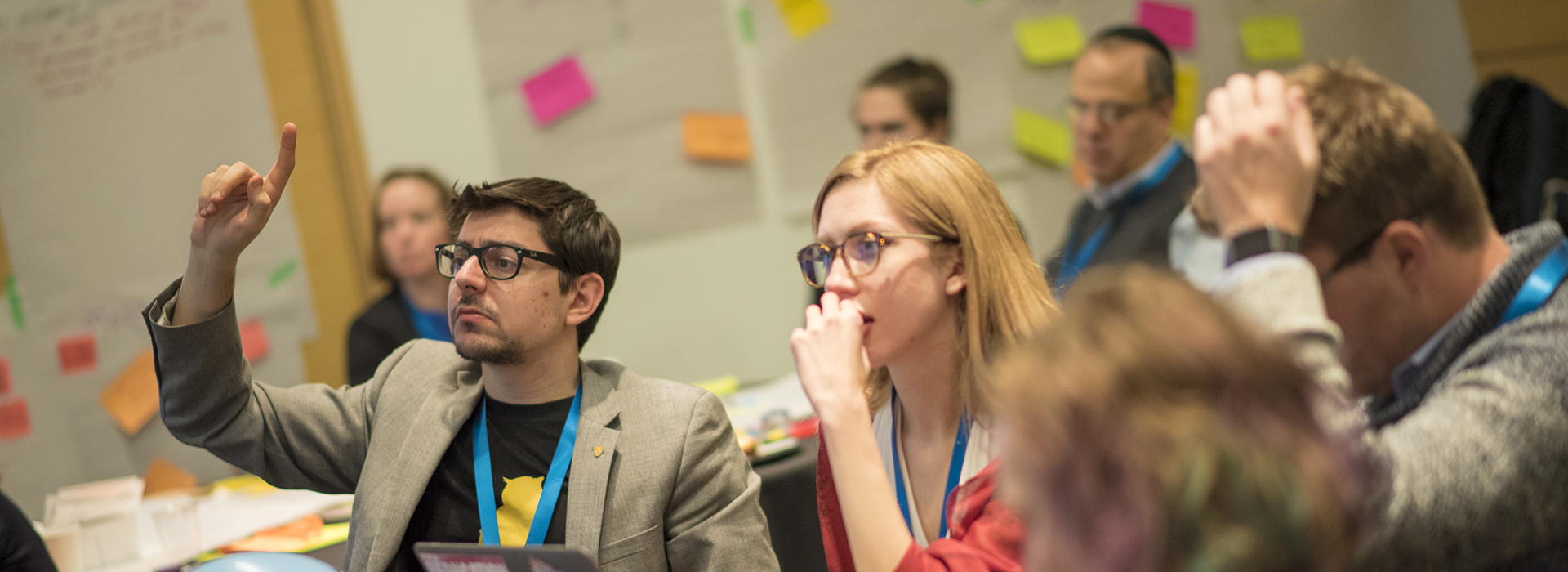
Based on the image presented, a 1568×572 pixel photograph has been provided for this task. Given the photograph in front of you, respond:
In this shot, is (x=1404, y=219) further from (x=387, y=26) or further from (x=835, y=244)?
(x=387, y=26)

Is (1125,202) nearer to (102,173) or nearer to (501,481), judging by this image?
(501,481)

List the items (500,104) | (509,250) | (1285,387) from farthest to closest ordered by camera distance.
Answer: (500,104) → (509,250) → (1285,387)

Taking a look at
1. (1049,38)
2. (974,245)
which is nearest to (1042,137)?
(1049,38)

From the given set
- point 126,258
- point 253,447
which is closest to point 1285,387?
point 253,447

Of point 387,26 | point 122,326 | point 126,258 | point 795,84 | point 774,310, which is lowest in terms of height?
point 774,310

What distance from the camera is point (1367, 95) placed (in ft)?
3.65

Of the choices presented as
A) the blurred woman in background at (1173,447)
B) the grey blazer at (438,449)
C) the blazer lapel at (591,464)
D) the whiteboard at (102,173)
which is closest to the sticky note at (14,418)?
the whiteboard at (102,173)

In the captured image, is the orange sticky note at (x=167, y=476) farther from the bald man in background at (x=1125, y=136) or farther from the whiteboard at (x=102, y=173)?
the bald man in background at (x=1125, y=136)

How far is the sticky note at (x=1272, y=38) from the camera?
4.30 m

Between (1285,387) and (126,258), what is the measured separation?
11.5 feet

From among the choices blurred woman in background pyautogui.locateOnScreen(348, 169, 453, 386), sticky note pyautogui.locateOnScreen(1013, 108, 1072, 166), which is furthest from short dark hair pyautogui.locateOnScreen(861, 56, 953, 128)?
blurred woman in background pyautogui.locateOnScreen(348, 169, 453, 386)

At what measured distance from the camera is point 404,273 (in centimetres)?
304

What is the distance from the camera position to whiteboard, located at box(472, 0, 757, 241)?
3479mm

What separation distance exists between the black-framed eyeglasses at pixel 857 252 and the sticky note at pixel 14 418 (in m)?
2.97
